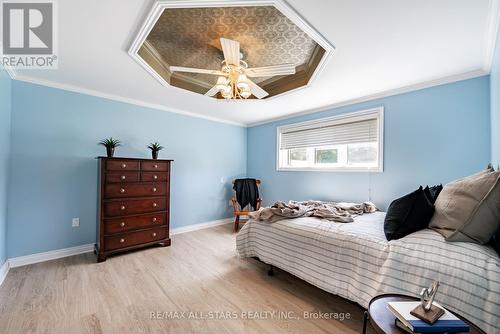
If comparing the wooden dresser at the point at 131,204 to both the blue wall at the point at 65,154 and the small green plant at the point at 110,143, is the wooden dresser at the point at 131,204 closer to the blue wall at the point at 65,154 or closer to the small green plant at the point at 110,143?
the small green plant at the point at 110,143

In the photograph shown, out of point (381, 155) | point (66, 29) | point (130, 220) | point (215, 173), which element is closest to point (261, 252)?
point (130, 220)

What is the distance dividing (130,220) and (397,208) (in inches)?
121

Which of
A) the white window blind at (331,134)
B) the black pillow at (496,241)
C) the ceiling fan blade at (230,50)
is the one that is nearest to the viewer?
the black pillow at (496,241)

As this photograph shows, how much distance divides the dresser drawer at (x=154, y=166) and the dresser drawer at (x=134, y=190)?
220mm

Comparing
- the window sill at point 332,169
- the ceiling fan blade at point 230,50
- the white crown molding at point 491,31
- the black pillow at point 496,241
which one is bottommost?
the black pillow at point 496,241

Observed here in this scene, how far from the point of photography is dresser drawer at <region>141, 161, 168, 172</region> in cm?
296

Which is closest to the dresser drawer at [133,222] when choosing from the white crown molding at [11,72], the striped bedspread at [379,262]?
the striped bedspread at [379,262]

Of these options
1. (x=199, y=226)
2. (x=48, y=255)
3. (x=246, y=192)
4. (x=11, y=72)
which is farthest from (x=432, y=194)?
(x=11, y=72)

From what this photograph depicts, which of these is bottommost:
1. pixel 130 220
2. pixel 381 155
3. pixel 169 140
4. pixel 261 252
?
pixel 261 252

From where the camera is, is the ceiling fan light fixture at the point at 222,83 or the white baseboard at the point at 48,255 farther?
the white baseboard at the point at 48,255

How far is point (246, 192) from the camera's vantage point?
420 centimetres

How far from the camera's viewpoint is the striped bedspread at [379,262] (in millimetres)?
1109

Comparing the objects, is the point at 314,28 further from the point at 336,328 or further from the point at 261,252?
the point at 336,328

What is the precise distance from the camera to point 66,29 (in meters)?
1.70
